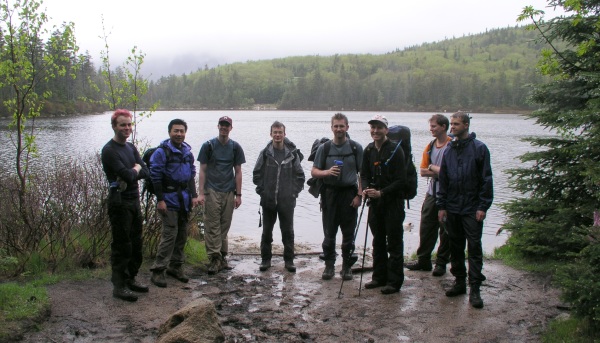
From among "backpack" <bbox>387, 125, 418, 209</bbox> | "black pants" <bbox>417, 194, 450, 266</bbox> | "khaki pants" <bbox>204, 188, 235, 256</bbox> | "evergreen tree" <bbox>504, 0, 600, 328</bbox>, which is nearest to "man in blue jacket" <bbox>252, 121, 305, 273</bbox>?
"khaki pants" <bbox>204, 188, 235, 256</bbox>

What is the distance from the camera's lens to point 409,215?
15.9 metres

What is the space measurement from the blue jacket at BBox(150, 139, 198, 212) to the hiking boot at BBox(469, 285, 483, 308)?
12.7 ft

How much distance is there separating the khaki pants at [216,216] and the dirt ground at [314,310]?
1.63 feet

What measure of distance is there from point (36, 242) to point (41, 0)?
13.6 feet

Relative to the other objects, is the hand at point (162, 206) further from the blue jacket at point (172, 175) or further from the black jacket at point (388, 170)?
the black jacket at point (388, 170)

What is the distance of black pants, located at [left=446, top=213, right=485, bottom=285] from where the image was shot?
18.4ft

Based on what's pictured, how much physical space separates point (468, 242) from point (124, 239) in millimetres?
4178

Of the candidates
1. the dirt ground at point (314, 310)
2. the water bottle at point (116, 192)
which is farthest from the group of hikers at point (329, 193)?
the dirt ground at point (314, 310)

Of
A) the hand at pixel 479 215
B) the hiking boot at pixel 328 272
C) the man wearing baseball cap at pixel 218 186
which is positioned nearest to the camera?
the hand at pixel 479 215

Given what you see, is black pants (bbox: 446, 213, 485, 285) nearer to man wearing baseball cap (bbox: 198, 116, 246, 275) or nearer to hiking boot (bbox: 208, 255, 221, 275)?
man wearing baseball cap (bbox: 198, 116, 246, 275)

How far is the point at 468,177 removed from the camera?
5.61m

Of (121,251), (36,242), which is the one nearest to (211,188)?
(121,251)

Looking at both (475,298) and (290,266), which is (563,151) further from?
(290,266)

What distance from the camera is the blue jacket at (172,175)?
20.5 feet
